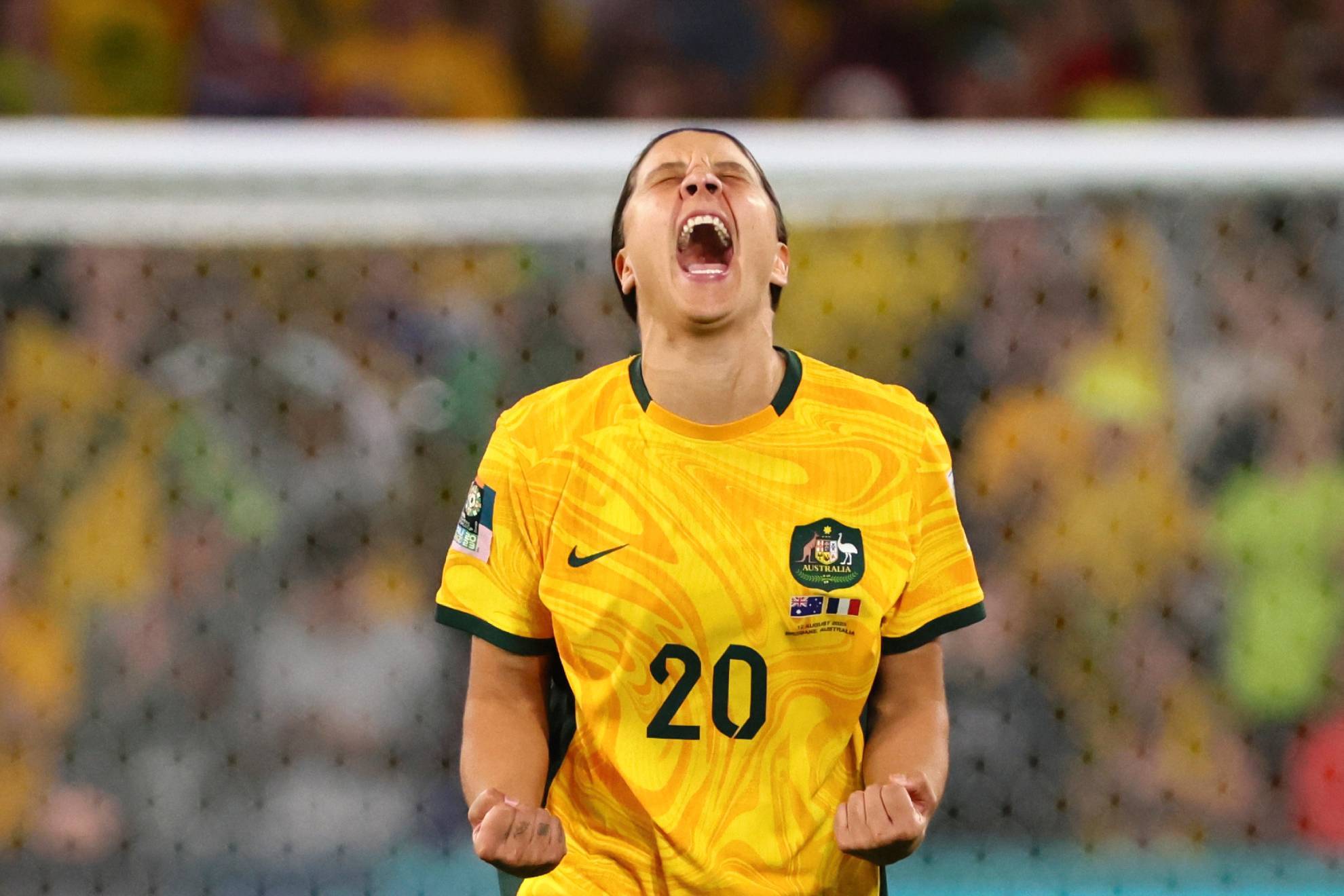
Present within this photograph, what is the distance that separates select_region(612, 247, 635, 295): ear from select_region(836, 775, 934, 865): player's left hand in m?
0.64

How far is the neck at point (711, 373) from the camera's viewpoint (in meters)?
1.67

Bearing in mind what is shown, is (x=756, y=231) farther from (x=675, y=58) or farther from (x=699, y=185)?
(x=675, y=58)

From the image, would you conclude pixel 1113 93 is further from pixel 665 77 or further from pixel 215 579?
pixel 215 579

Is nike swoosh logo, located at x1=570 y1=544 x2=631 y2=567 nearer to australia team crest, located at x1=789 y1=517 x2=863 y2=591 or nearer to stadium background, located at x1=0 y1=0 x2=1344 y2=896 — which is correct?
australia team crest, located at x1=789 y1=517 x2=863 y2=591

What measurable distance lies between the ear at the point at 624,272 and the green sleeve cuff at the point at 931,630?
50cm

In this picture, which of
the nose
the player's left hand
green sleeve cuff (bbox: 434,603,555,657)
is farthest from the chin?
the player's left hand

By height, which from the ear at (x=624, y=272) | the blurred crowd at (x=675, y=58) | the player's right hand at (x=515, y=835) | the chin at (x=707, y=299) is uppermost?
the blurred crowd at (x=675, y=58)

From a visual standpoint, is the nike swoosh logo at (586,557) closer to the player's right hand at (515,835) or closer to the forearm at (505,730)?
the forearm at (505,730)

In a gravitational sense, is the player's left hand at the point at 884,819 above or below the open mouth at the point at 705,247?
below

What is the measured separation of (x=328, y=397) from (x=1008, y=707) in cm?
145

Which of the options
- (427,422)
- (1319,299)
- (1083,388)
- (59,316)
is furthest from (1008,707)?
(59,316)

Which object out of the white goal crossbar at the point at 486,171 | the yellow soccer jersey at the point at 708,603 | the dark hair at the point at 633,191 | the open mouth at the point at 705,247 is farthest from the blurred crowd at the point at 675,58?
the yellow soccer jersey at the point at 708,603

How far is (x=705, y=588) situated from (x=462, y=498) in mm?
1395

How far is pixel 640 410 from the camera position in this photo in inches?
66.4
